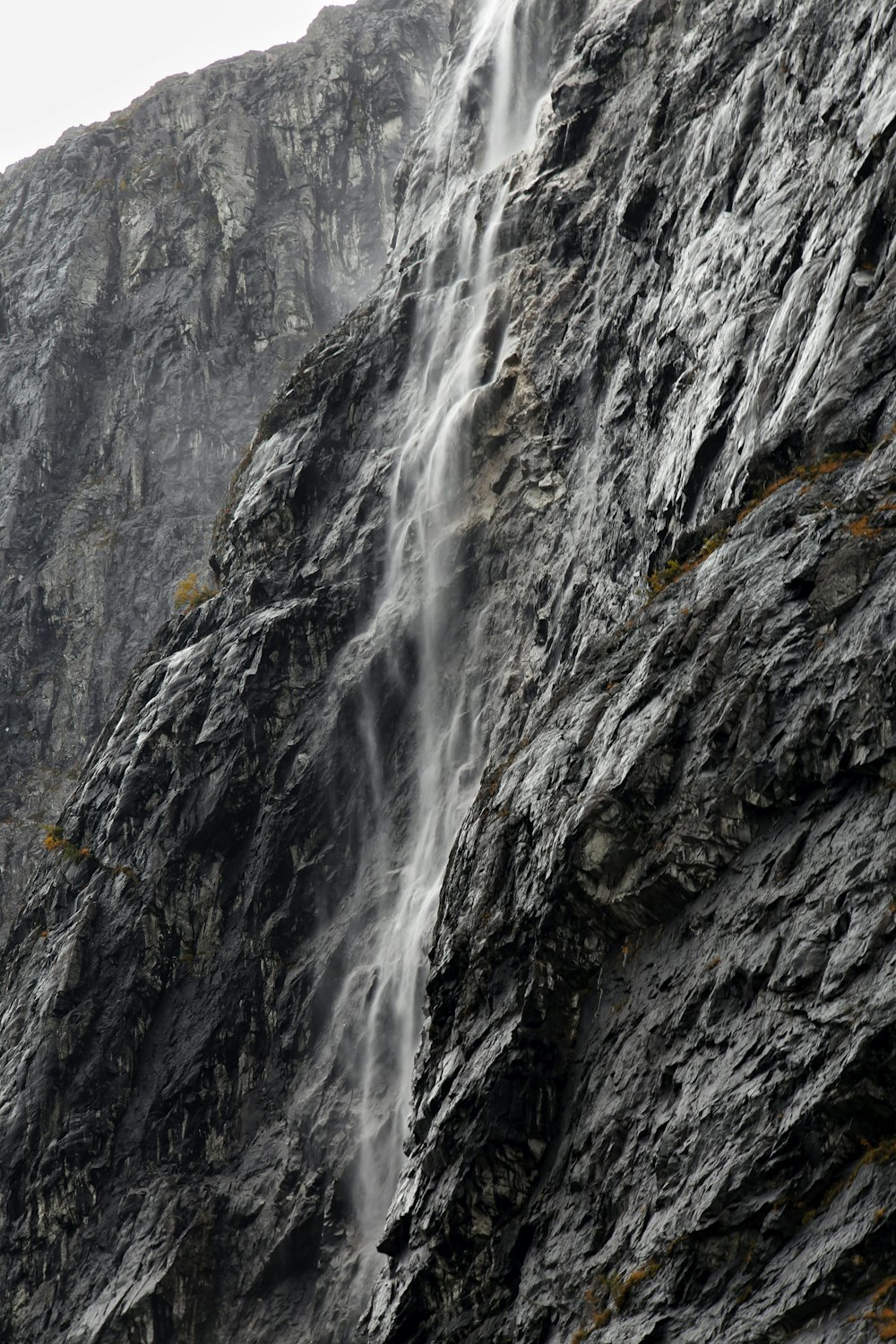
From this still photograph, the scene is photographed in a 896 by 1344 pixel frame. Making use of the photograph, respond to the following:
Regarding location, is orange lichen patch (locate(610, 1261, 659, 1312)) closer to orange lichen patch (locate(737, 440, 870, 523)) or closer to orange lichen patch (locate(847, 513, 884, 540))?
orange lichen patch (locate(847, 513, 884, 540))

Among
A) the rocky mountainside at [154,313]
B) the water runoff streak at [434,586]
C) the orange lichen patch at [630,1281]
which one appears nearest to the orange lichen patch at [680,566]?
the orange lichen patch at [630,1281]

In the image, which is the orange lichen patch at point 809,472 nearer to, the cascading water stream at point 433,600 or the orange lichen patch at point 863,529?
the orange lichen patch at point 863,529

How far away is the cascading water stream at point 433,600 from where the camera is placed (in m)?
26.4

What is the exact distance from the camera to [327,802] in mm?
32438

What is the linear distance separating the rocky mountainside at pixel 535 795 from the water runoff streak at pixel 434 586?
0.46 ft

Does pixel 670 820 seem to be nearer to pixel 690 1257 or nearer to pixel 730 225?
pixel 690 1257

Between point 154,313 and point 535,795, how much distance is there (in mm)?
58315

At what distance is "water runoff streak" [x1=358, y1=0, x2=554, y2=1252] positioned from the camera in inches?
1039

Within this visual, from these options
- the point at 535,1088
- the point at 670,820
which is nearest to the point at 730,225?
the point at 670,820

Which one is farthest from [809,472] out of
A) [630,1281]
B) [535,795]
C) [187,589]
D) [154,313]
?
[154,313]

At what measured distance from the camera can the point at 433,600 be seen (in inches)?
1278

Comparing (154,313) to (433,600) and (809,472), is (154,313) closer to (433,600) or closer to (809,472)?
(433,600)

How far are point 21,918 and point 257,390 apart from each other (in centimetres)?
3485

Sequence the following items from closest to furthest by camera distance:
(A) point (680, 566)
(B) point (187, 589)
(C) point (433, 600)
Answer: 1. (A) point (680, 566)
2. (C) point (433, 600)
3. (B) point (187, 589)
